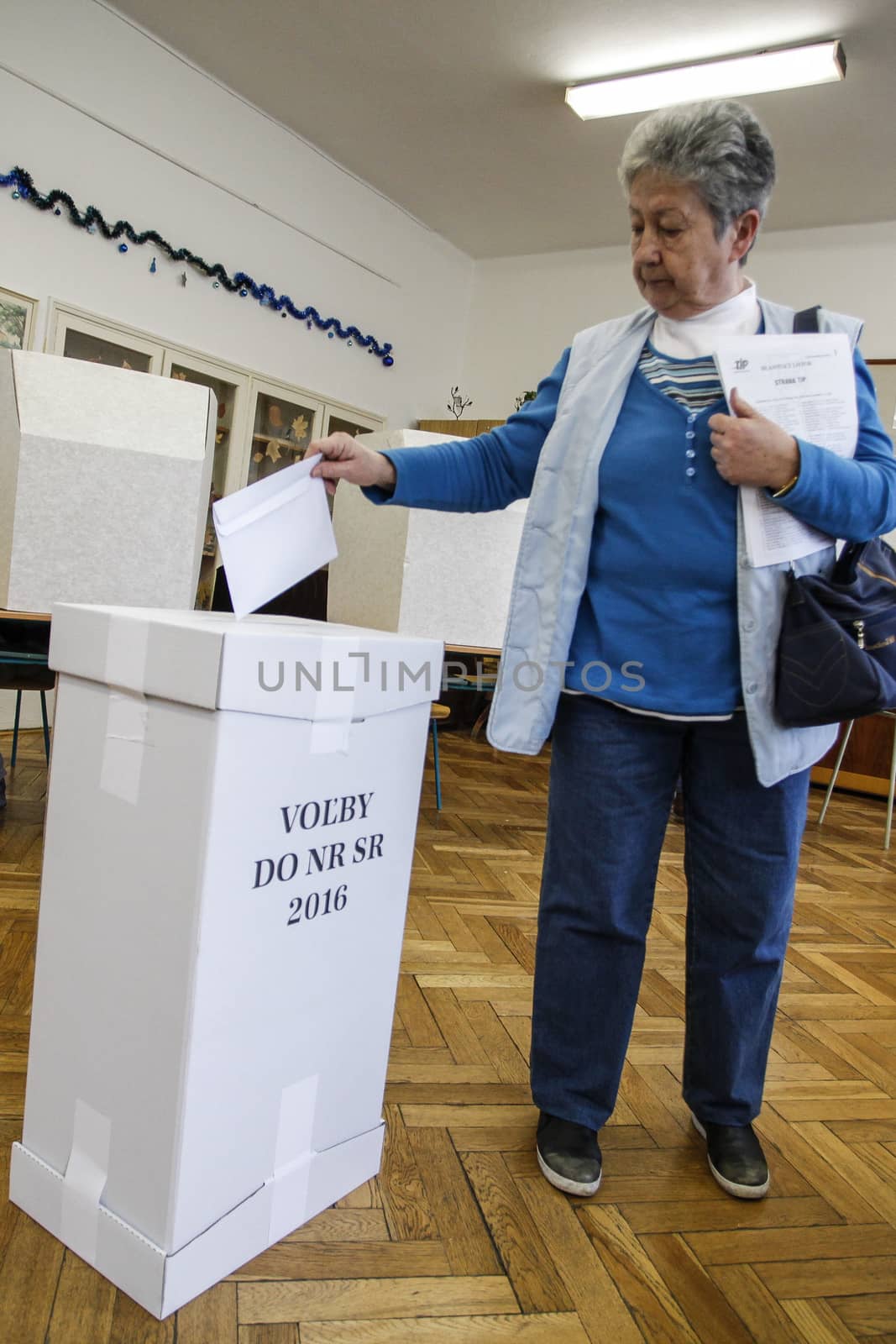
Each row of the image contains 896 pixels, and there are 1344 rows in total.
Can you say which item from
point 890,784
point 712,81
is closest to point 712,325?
point 890,784

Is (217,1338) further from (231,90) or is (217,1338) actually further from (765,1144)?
(231,90)

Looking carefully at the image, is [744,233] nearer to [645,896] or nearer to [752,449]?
[752,449]

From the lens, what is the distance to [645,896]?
116 centimetres

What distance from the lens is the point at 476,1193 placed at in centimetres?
110

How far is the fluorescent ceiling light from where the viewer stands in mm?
3637

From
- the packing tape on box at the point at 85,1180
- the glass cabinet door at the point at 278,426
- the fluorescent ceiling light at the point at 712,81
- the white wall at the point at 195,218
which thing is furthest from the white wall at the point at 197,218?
the packing tape on box at the point at 85,1180

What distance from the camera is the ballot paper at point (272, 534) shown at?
2.85 feet

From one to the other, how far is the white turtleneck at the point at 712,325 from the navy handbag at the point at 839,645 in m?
0.27

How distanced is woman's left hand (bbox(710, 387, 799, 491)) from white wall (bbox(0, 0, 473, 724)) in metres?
3.54

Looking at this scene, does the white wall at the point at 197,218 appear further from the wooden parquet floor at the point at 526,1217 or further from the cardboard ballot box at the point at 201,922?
the cardboard ballot box at the point at 201,922

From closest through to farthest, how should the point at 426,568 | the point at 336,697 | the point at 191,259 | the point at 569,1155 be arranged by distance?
the point at 336,697, the point at 569,1155, the point at 426,568, the point at 191,259

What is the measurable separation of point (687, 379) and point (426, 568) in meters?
1.24

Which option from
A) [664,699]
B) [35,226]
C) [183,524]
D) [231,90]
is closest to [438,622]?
[183,524]

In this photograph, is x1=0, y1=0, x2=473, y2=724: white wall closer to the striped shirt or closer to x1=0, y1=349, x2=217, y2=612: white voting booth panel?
x1=0, y1=349, x2=217, y2=612: white voting booth panel
